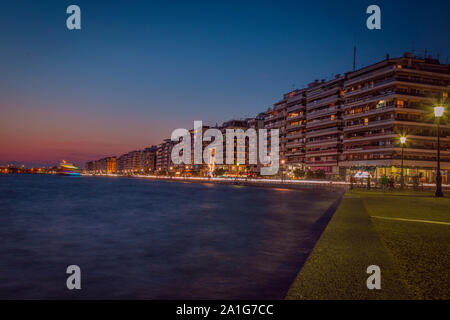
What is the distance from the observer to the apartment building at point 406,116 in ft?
240

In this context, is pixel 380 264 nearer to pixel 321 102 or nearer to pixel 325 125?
pixel 325 125

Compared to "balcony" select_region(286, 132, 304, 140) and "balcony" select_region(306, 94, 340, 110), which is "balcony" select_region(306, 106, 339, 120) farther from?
"balcony" select_region(286, 132, 304, 140)

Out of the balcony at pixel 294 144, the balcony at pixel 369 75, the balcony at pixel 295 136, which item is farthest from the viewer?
the balcony at pixel 295 136

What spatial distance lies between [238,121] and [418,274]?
165 m

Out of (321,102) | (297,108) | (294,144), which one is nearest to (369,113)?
(321,102)

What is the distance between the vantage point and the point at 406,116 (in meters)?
73.9

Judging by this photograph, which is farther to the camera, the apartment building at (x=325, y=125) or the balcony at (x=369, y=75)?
the apartment building at (x=325, y=125)

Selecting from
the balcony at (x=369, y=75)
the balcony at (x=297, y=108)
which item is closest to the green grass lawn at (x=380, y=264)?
the balcony at (x=369, y=75)

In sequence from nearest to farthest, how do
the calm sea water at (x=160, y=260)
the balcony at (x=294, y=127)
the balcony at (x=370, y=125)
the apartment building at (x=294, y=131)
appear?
the calm sea water at (x=160, y=260)
the balcony at (x=370, y=125)
the apartment building at (x=294, y=131)
the balcony at (x=294, y=127)

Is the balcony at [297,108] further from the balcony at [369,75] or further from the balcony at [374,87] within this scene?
the balcony at [374,87]

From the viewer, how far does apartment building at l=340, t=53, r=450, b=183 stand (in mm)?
73000

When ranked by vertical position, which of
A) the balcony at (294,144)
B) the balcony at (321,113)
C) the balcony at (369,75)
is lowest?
the balcony at (294,144)

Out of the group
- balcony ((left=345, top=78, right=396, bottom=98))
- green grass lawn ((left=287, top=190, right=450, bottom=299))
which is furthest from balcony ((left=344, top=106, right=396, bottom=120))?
green grass lawn ((left=287, top=190, right=450, bottom=299))
